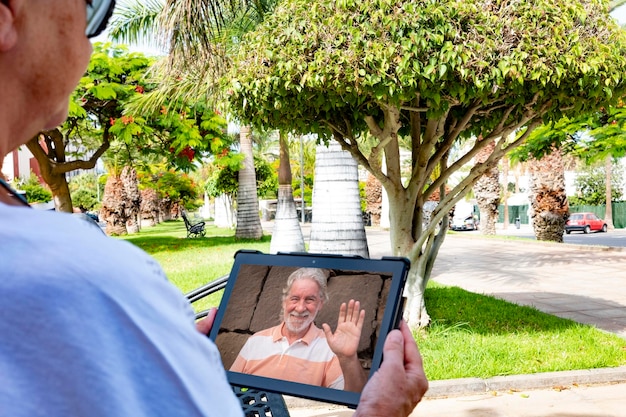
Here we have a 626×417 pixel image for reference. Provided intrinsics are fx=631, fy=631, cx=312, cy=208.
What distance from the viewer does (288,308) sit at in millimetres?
1575

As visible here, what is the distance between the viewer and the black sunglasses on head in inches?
28.8

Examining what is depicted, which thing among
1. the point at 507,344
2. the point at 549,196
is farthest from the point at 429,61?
the point at 549,196

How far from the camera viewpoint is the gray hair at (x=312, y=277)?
5.09ft

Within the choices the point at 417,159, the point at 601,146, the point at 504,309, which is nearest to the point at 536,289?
the point at 504,309

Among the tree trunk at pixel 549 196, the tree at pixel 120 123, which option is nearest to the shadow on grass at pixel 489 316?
the tree at pixel 120 123

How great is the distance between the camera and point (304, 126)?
6.76 m

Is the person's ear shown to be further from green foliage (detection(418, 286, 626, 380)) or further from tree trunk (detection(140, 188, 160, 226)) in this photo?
tree trunk (detection(140, 188, 160, 226))

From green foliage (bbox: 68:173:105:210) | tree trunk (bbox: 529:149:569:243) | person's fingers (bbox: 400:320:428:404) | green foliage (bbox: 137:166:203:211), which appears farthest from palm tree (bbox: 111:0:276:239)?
green foliage (bbox: 137:166:203:211)

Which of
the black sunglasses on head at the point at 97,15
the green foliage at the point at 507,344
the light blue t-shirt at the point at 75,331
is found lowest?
the green foliage at the point at 507,344

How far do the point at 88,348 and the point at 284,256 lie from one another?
1085 mm

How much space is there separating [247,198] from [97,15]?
22.3 m

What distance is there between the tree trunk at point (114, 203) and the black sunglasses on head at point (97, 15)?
32396mm

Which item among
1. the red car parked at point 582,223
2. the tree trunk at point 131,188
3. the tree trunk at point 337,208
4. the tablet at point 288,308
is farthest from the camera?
the red car parked at point 582,223

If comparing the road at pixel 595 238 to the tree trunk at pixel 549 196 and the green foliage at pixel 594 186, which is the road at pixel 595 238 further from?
the green foliage at pixel 594 186
